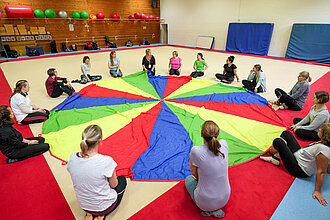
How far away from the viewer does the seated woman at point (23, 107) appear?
3.75 meters

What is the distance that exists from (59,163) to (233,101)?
14.3ft

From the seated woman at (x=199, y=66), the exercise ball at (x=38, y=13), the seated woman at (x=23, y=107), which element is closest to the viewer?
the seated woman at (x=23, y=107)

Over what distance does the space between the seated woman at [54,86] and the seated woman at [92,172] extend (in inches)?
173

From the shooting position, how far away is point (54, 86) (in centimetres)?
552

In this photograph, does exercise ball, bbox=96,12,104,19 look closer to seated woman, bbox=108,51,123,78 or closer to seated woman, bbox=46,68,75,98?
seated woman, bbox=108,51,123,78

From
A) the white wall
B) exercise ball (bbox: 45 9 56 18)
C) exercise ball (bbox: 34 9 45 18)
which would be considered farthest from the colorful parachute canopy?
exercise ball (bbox: 45 9 56 18)

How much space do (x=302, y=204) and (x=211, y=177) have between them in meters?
1.39

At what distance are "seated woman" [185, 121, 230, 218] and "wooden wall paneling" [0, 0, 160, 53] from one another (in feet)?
46.6

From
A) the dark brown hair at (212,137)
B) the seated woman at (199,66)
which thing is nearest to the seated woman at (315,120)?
the dark brown hair at (212,137)

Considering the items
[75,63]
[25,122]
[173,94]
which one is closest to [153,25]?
[75,63]

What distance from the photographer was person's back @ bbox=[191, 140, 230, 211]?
1892mm

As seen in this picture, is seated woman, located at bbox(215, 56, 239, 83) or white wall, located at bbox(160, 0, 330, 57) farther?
white wall, located at bbox(160, 0, 330, 57)

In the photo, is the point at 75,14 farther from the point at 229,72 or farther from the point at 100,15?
the point at 229,72

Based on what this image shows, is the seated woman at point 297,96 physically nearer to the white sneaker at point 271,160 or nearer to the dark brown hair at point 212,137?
the white sneaker at point 271,160
